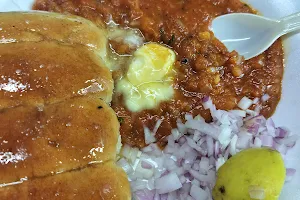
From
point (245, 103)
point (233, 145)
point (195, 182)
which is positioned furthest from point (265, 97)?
point (195, 182)

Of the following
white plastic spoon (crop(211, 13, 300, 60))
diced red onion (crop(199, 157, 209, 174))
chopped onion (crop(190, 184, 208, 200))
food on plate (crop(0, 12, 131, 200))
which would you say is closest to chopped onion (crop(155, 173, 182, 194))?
chopped onion (crop(190, 184, 208, 200))

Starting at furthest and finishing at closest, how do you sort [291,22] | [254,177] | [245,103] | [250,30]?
[250,30] < [291,22] < [245,103] < [254,177]

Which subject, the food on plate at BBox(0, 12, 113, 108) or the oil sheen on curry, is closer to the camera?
the food on plate at BBox(0, 12, 113, 108)

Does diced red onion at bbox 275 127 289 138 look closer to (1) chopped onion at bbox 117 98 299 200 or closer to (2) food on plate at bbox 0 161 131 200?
(1) chopped onion at bbox 117 98 299 200

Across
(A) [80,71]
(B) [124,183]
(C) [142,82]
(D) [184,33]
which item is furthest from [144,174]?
(D) [184,33]

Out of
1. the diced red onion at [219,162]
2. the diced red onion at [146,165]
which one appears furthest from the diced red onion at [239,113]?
the diced red onion at [146,165]

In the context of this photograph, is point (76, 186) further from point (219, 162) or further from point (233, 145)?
point (233, 145)
